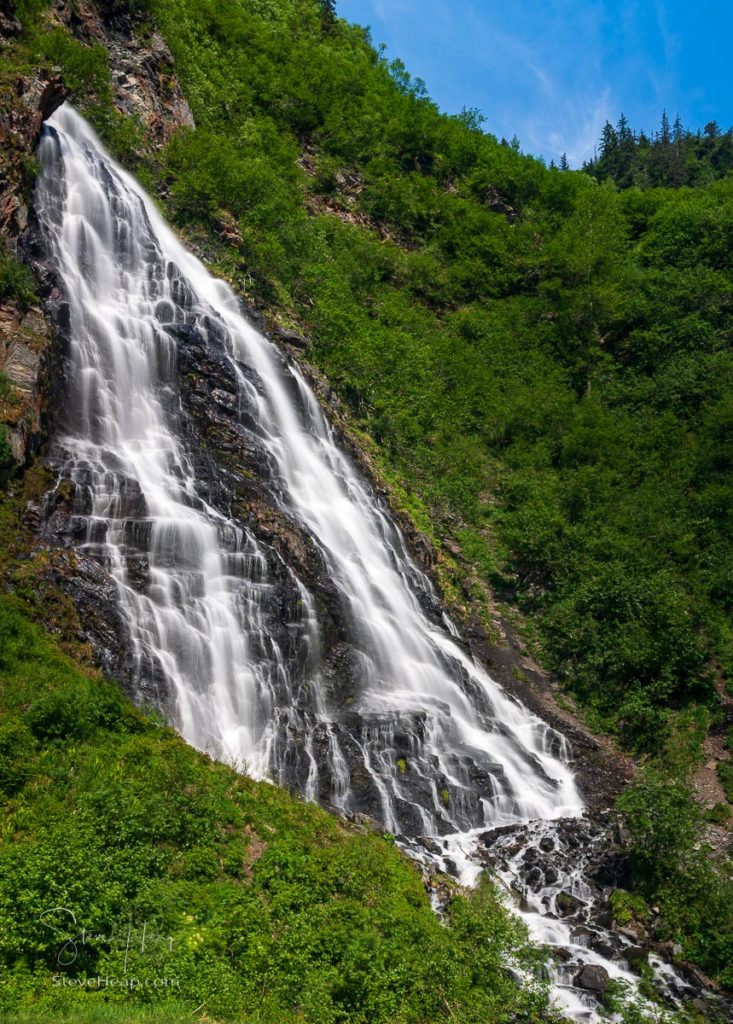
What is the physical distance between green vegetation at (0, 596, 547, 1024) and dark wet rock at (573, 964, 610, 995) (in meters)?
1.43

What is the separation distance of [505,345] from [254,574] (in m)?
28.2

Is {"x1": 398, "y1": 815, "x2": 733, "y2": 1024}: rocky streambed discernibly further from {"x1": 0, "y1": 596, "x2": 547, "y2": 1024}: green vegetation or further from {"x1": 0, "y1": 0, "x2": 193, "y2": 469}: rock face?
{"x1": 0, "y1": 0, "x2": 193, "y2": 469}: rock face

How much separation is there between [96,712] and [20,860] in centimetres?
339

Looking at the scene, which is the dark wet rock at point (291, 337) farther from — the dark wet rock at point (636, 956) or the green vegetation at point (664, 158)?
the green vegetation at point (664, 158)

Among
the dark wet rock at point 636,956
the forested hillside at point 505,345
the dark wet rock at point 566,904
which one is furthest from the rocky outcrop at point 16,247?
the dark wet rock at point 636,956

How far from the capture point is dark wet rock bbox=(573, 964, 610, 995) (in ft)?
39.7

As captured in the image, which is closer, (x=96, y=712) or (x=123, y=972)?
(x=123, y=972)

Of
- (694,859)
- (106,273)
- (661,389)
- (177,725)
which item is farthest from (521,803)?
(661,389)

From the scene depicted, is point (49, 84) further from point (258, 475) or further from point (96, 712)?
point (96, 712)

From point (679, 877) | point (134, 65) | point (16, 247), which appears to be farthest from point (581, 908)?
point (134, 65)

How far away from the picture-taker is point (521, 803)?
56.7ft

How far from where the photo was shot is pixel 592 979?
1220cm

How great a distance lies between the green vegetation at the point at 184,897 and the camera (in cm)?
790

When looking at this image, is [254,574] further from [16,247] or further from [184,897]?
[16,247]
